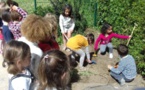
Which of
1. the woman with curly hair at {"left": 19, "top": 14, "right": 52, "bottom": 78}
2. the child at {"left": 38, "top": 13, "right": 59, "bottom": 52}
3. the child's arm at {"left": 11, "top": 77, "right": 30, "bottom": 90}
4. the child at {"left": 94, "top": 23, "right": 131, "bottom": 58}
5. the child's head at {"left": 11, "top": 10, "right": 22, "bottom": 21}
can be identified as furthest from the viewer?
the child at {"left": 94, "top": 23, "right": 131, "bottom": 58}

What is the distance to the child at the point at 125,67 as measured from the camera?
560cm

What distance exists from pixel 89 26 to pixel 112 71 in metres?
2.87

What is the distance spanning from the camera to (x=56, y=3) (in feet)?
27.7

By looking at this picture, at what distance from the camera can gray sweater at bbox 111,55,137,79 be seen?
560 cm

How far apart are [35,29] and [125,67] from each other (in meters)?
2.81

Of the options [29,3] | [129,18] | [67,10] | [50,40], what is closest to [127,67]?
[129,18]

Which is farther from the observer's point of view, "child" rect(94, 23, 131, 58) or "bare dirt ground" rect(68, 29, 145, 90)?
"child" rect(94, 23, 131, 58)

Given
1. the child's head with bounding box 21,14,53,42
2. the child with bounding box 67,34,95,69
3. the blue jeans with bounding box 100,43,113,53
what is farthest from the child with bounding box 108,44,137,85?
the child's head with bounding box 21,14,53,42

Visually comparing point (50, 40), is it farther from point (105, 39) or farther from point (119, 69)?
point (105, 39)

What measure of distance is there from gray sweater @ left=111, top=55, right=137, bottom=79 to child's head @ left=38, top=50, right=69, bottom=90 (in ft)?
10.3

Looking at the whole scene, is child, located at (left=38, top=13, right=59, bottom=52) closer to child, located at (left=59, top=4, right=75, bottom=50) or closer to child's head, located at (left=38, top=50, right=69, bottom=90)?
child's head, located at (left=38, top=50, right=69, bottom=90)

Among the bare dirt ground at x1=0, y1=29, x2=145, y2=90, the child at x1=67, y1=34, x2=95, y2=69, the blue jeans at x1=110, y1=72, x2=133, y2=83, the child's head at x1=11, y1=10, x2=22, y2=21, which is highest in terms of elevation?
the child's head at x1=11, y1=10, x2=22, y2=21

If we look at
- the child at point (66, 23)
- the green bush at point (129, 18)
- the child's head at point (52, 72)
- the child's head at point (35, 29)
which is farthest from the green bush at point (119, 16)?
the child's head at point (52, 72)

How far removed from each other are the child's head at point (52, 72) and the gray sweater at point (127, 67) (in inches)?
124
